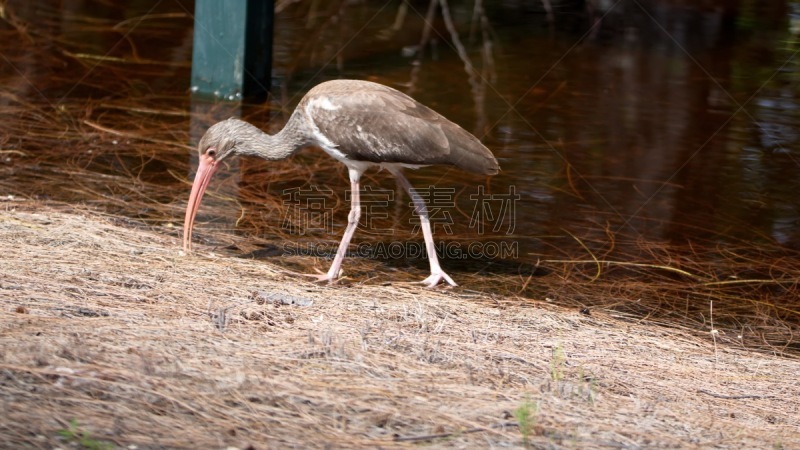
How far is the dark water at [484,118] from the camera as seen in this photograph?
24.2ft

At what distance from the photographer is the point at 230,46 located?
9641 millimetres

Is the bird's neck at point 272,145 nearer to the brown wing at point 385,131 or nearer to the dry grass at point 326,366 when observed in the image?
the brown wing at point 385,131

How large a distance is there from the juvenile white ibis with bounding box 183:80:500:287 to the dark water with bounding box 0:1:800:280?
1.96 ft

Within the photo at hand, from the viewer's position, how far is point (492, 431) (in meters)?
3.93

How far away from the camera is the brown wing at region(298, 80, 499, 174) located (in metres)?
6.22

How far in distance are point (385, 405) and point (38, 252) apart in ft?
8.39

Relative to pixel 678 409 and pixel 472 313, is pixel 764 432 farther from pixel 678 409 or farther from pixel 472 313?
pixel 472 313

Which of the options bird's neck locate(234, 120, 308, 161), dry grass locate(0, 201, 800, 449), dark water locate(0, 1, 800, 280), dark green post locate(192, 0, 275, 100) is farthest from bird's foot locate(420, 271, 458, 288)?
dark green post locate(192, 0, 275, 100)

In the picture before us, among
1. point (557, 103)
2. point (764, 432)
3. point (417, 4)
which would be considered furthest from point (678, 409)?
point (417, 4)

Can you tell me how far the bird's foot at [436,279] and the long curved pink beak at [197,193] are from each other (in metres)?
1.43

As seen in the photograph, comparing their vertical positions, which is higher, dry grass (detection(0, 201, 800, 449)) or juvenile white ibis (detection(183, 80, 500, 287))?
juvenile white ibis (detection(183, 80, 500, 287))

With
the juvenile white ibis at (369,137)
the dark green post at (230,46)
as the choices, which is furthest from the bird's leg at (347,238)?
the dark green post at (230,46)

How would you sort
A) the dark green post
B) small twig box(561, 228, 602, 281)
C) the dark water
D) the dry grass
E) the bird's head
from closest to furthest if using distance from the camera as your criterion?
the dry grass, the bird's head, small twig box(561, 228, 602, 281), the dark water, the dark green post

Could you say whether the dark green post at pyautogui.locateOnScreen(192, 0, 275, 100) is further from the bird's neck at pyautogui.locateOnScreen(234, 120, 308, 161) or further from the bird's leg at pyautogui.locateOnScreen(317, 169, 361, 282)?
the bird's leg at pyautogui.locateOnScreen(317, 169, 361, 282)
